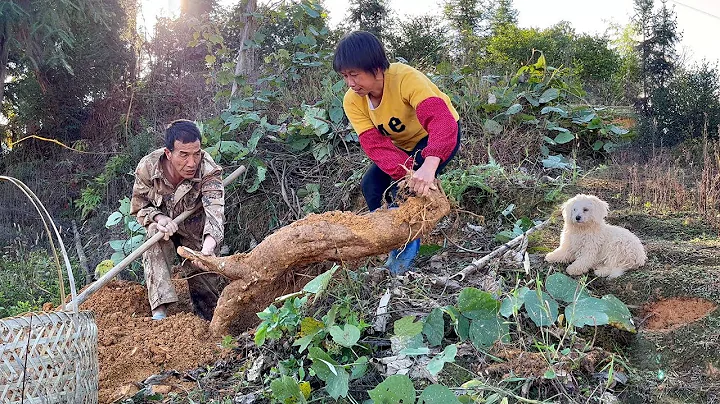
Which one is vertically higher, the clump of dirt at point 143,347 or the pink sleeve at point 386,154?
the pink sleeve at point 386,154

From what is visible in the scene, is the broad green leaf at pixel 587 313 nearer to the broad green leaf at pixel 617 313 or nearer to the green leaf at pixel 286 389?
the broad green leaf at pixel 617 313

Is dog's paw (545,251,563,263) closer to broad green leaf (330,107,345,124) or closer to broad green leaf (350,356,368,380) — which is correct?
A: broad green leaf (350,356,368,380)

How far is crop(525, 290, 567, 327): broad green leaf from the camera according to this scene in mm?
2205

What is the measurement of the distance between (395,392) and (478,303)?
58cm

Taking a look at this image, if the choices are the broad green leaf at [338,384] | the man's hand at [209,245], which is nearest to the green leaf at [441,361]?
the broad green leaf at [338,384]

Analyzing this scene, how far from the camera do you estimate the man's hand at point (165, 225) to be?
350cm

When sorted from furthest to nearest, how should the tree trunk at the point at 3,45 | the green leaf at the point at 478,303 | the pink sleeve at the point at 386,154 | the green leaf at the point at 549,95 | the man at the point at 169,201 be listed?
the tree trunk at the point at 3,45
the green leaf at the point at 549,95
the man at the point at 169,201
the pink sleeve at the point at 386,154
the green leaf at the point at 478,303

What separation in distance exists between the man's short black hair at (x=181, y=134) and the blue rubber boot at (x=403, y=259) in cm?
143

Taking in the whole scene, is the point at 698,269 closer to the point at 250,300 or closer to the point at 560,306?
the point at 560,306

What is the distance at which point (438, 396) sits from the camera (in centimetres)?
188

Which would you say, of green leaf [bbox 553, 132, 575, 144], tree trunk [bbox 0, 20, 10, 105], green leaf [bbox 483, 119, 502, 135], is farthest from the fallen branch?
tree trunk [bbox 0, 20, 10, 105]

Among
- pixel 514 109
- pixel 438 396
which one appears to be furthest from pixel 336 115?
pixel 438 396

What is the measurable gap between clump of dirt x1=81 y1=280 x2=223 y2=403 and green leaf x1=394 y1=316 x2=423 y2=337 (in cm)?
112

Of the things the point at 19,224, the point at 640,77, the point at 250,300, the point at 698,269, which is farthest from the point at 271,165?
the point at 640,77
